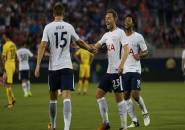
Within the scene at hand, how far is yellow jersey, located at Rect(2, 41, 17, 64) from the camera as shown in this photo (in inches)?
969

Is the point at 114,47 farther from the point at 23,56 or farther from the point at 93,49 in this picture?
the point at 23,56

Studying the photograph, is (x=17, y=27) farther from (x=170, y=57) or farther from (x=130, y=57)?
(x=130, y=57)

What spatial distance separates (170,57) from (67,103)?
28.5m

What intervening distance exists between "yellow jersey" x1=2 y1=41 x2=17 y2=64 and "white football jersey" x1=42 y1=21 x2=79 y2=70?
10.9 meters

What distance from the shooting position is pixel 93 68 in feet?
134

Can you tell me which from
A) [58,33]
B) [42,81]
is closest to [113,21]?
[58,33]

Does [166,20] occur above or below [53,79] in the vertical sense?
above

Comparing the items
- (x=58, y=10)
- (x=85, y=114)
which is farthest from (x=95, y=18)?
(x=58, y=10)

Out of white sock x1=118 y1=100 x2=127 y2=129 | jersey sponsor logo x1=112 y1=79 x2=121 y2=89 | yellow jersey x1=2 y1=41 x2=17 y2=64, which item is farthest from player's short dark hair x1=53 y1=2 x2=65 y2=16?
yellow jersey x1=2 y1=41 x2=17 y2=64

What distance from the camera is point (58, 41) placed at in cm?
1389

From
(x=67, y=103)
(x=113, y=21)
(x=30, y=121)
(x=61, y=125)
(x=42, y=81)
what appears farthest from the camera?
(x=42, y=81)

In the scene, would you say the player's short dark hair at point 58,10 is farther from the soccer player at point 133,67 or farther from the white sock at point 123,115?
the soccer player at point 133,67

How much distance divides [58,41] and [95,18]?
98.2 feet

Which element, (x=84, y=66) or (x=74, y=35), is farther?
(x=84, y=66)
